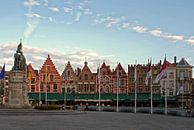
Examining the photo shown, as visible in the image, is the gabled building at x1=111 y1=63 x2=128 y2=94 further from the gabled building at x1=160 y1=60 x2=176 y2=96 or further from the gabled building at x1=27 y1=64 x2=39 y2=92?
the gabled building at x1=27 y1=64 x2=39 y2=92

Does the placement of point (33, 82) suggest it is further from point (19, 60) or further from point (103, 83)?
point (19, 60)

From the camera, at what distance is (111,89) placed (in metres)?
100

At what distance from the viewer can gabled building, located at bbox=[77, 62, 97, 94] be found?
325 ft

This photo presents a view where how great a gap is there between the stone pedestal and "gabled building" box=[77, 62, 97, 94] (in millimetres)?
54693

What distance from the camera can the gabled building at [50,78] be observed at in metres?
98.3

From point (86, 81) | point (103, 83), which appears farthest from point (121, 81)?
point (86, 81)

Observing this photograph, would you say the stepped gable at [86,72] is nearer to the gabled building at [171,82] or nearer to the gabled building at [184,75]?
the gabled building at [171,82]

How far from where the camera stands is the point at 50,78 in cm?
9906

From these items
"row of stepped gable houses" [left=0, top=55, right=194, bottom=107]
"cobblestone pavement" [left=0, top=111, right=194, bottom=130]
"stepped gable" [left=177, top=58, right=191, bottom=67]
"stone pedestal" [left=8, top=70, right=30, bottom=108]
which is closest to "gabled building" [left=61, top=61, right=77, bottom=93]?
"row of stepped gable houses" [left=0, top=55, right=194, bottom=107]

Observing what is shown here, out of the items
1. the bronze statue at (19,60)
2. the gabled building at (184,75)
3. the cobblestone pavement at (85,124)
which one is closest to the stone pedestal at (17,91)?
the bronze statue at (19,60)

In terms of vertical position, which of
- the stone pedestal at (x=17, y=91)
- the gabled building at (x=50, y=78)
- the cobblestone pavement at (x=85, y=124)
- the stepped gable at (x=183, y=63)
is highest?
the stepped gable at (x=183, y=63)

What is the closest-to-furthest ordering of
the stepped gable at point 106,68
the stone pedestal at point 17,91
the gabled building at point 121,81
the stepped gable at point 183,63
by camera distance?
the stone pedestal at point 17,91 → the stepped gable at point 183,63 → the gabled building at point 121,81 → the stepped gable at point 106,68

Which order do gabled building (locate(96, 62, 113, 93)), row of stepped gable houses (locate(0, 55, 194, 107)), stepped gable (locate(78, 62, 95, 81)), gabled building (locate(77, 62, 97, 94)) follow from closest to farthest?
row of stepped gable houses (locate(0, 55, 194, 107))
gabled building (locate(77, 62, 97, 94))
stepped gable (locate(78, 62, 95, 81))
gabled building (locate(96, 62, 113, 93))

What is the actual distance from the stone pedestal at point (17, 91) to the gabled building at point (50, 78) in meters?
53.8
